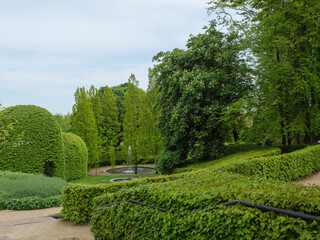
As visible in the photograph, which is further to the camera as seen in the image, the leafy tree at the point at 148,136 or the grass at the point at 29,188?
the leafy tree at the point at 148,136

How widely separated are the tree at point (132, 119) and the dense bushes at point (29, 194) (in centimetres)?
1373

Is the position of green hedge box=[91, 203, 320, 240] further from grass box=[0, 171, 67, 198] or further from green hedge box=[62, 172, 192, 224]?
grass box=[0, 171, 67, 198]

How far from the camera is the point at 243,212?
10.2ft

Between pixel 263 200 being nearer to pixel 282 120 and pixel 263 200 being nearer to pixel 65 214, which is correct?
pixel 65 214

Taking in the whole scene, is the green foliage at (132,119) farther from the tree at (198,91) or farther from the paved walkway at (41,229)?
the paved walkway at (41,229)

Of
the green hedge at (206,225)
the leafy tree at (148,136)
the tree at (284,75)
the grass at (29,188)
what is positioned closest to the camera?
the green hedge at (206,225)

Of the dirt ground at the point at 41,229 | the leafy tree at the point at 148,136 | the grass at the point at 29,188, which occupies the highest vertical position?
the leafy tree at the point at 148,136

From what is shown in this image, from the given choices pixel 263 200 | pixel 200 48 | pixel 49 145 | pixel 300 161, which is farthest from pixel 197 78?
pixel 263 200

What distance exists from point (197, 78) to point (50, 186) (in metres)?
9.23

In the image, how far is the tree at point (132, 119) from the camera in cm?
2612

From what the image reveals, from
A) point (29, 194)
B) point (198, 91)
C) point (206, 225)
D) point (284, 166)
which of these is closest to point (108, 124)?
point (198, 91)

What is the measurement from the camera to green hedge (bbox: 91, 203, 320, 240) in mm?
→ 2768

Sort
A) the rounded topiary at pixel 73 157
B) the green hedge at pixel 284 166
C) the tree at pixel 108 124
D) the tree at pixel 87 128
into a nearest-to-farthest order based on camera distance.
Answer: the green hedge at pixel 284 166 → the rounded topiary at pixel 73 157 → the tree at pixel 87 128 → the tree at pixel 108 124

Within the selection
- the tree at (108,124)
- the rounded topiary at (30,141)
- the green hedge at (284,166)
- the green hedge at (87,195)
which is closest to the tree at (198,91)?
the green hedge at (284,166)
